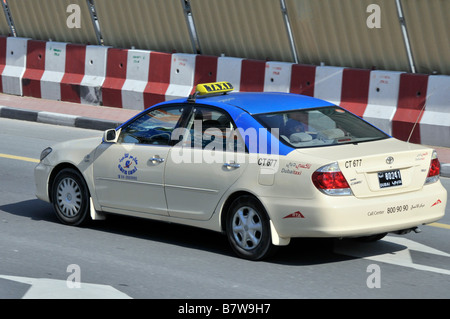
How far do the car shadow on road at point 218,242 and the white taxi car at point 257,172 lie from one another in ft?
0.61

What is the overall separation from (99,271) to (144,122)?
172 centimetres

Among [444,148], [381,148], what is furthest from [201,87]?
[444,148]

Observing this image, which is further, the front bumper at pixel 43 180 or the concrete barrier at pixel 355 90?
the concrete barrier at pixel 355 90

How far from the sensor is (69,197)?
8789 millimetres

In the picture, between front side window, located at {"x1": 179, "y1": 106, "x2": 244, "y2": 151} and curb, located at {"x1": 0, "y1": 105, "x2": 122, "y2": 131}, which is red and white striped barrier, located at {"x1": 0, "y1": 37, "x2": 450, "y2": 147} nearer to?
curb, located at {"x1": 0, "y1": 105, "x2": 122, "y2": 131}

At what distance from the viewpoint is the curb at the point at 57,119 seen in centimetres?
1513

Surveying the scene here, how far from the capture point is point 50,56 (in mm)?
17312

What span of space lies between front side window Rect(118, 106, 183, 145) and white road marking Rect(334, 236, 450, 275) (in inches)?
69.5

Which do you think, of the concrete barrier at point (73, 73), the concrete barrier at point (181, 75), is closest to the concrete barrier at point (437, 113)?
the concrete barrier at point (181, 75)

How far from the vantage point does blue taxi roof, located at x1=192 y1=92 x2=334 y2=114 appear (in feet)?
25.4

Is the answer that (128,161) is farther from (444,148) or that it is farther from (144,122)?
(444,148)

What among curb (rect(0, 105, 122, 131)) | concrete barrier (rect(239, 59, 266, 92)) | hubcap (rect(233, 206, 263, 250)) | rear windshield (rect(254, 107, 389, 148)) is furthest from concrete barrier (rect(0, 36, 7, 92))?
hubcap (rect(233, 206, 263, 250))

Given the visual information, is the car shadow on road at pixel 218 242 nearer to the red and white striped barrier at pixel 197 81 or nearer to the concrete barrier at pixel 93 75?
the red and white striped barrier at pixel 197 81

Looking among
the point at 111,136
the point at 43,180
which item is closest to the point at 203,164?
the point at 111,136
